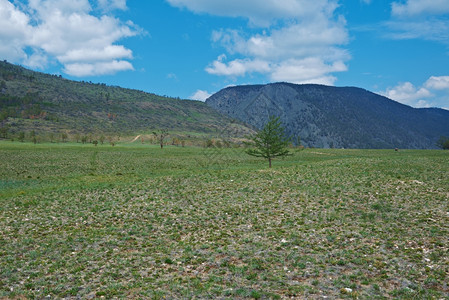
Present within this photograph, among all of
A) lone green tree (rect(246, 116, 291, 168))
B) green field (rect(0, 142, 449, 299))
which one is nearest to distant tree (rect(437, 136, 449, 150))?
lone green tree (rect(246, 116, 291, 168))

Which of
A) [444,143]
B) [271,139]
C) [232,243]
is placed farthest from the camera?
[444,143]

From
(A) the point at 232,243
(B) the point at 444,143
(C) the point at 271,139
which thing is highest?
(B) the point at 444,143

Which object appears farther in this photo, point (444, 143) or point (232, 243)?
point (444, 143)

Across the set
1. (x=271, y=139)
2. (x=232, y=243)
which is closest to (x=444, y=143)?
(x=271, y=139)

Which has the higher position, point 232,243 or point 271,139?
point 271,139

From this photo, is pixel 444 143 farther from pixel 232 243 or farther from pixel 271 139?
pixel 232 243

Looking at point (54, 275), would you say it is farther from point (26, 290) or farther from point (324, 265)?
point (324, 265)

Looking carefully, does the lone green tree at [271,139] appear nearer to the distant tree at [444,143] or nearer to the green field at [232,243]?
the green field at [232,243]

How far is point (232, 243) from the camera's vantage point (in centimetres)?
1471

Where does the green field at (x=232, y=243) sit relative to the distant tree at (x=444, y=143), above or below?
below

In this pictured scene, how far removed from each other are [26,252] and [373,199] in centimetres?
2151

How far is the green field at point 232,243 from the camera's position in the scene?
10.2 meters

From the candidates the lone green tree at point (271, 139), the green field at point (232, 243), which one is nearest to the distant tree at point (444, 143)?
the lone green tree at point (271, 139)

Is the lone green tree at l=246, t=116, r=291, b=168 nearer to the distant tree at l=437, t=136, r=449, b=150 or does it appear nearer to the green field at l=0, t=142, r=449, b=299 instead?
the green field at l=0, t=142, r=449, b=299
